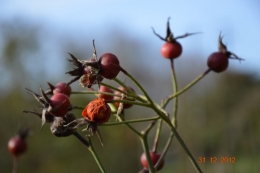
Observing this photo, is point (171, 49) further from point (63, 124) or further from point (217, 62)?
point (63, 124)

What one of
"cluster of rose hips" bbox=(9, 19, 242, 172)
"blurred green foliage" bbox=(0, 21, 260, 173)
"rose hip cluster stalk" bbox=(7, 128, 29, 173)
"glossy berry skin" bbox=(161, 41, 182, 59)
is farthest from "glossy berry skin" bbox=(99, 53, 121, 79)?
"blurred green foliage" bbox=(0, 21, 260, 173)

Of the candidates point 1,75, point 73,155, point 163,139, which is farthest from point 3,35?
point 163,139

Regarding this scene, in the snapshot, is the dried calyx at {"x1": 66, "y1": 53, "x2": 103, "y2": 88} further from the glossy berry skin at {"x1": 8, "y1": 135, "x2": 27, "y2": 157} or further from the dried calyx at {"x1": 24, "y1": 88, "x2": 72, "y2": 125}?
the glossy berry skin at {"x1": 8, "y1": 135, "x2": 27, "y2": 157}

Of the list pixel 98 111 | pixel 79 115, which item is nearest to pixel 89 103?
pixel 98 111

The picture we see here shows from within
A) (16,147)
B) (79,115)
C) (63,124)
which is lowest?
(79,115)

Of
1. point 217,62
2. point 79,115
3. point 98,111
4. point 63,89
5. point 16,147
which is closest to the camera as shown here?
point 98,111

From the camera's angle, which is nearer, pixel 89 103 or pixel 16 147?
pixel 89 103
